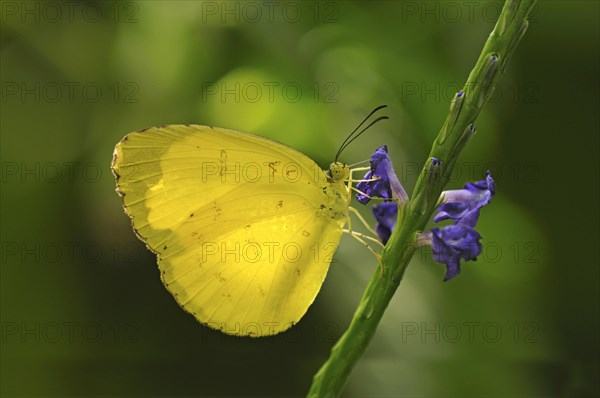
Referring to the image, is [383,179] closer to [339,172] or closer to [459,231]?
[459,231]

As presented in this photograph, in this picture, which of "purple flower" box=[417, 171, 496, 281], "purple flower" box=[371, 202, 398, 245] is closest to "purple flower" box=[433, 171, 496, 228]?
"purple flower" box=[417, 171, 496, 281]

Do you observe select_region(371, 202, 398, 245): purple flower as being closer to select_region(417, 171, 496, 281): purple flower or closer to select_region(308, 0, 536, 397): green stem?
select_region(417, 171, 496, 281): purple flower

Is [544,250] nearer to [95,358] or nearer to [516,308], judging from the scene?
[516,308]

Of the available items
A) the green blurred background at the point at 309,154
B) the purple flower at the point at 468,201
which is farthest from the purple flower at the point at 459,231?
the green blurred background at the point at 309,154

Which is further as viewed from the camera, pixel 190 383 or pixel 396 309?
pixel 190 383

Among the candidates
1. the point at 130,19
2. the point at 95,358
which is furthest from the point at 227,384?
the point at 130,19

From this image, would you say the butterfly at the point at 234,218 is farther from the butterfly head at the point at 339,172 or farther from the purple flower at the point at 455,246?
the purple flower at the point at 455,246
